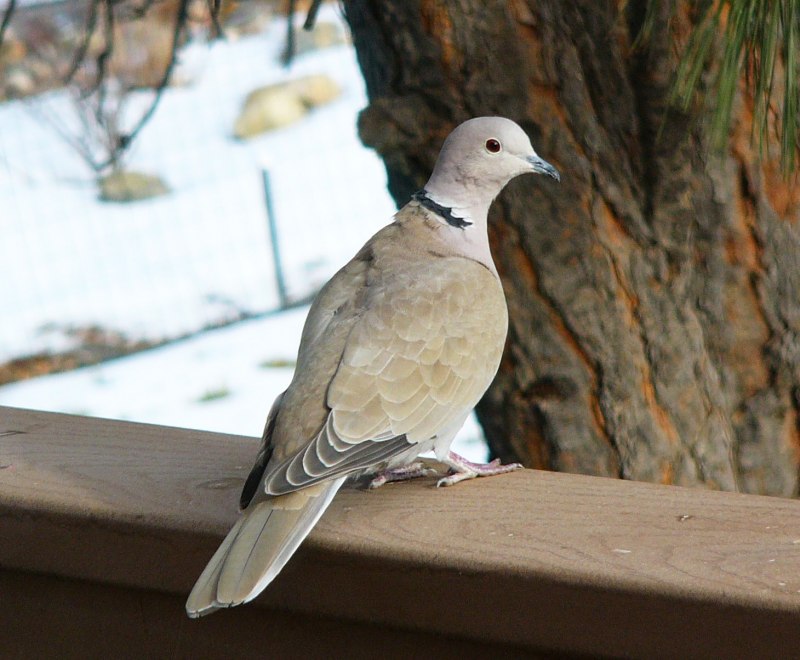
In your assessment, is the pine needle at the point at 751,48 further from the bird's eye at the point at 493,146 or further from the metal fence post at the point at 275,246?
the metal fence post at the point at 275,246

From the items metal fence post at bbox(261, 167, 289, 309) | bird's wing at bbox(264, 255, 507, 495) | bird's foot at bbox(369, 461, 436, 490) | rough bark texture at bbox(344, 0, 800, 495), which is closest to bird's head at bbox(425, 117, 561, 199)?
bird's wing at bbox(264, 255, 507, 495)

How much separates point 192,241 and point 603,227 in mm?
5659

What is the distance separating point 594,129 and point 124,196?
21.4ft

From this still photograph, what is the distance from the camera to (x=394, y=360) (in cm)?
170

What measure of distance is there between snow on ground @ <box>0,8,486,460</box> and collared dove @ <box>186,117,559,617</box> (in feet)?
7.92

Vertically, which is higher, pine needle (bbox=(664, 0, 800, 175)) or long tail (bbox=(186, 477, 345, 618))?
pine needle (bbox=(664, 0, 800, 175))

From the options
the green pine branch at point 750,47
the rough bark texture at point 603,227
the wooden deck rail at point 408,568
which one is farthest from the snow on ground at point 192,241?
the wooden deck rail at point 408,568

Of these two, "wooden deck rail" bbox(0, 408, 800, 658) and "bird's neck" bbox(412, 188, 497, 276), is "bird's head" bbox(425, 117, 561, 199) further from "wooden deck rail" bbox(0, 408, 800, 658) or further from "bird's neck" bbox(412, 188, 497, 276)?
"wooden deck rail" bbox(0, 408, 800, 658)

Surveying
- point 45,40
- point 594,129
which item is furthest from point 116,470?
point 45,40

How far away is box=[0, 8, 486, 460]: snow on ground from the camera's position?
5301 mm

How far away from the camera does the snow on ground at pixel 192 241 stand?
5.30 m

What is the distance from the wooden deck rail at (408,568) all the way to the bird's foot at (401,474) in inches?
1.0

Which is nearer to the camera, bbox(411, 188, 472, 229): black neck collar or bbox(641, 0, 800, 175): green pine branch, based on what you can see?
bbox(641, 0, 800, 175): green pine branch

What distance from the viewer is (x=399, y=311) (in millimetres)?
1737
